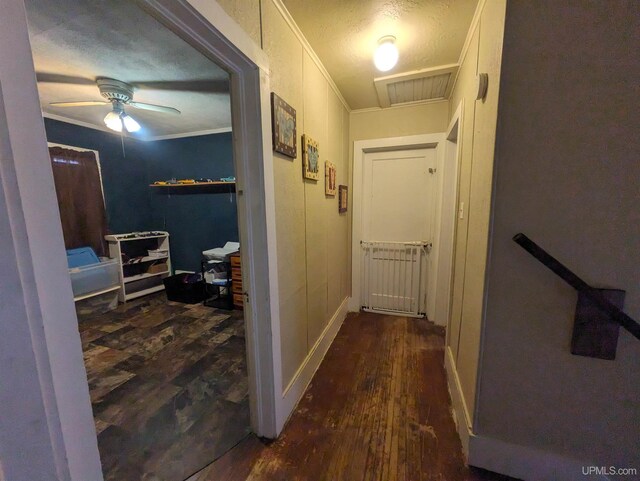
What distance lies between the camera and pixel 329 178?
2180 millimetres

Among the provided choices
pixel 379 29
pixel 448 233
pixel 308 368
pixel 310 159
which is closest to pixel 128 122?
pixel 310 159

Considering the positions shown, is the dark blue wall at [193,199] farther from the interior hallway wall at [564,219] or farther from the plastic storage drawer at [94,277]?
the interior hallway wall at [564,219]

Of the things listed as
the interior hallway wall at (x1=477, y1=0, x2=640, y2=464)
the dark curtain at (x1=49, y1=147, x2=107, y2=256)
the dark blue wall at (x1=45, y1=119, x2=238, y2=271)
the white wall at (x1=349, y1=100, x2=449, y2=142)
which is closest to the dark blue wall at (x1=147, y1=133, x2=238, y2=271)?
the dark blue wall at (x1=45, y1=119, x2=238, y2=271)

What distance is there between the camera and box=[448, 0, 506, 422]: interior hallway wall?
1.10m

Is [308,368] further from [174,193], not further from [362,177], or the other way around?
[174,193]

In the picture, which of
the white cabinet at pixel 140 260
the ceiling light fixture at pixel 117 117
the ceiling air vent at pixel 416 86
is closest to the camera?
the ceiling air vent at pixel 416 86

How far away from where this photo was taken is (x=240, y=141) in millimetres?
1206

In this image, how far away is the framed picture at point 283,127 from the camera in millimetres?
1273

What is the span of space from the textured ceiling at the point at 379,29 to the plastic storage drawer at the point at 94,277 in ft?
11.0

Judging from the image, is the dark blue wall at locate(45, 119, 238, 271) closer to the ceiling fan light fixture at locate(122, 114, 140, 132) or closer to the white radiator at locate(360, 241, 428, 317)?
the ceiling fan light fixture at locate(122, 114, 140, 132)

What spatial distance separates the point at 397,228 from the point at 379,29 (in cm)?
183

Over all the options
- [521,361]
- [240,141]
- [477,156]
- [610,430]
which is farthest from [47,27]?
[610,430]

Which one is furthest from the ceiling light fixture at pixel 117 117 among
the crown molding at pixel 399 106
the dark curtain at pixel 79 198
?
the crown molding at pixel 399 106

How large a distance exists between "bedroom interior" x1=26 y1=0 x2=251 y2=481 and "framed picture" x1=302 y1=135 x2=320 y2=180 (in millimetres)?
1022
